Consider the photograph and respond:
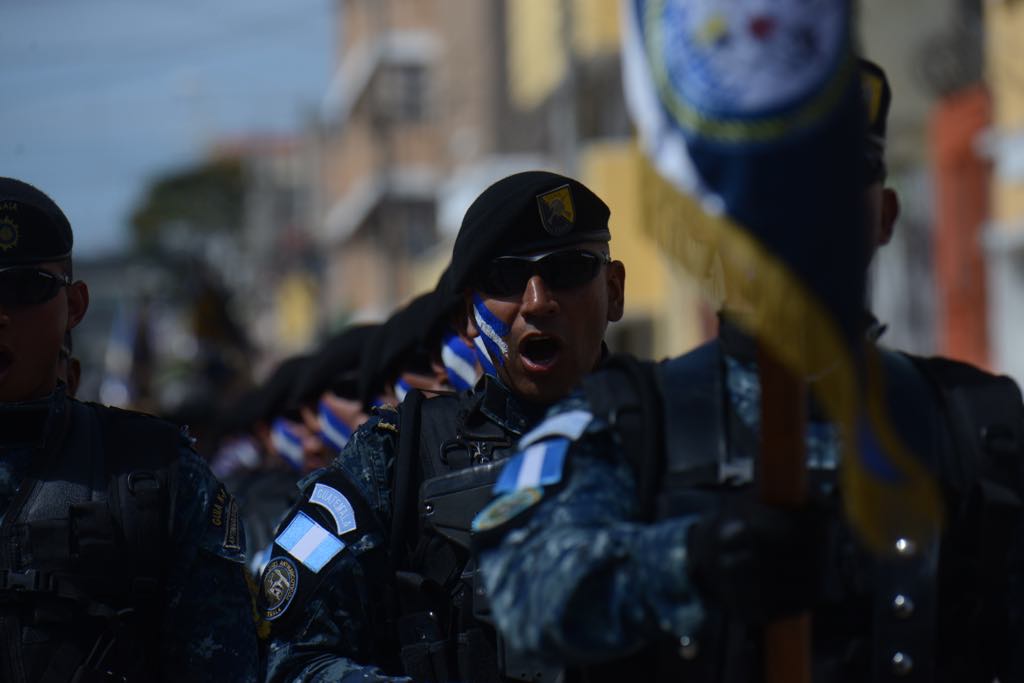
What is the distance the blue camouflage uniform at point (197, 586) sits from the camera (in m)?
4.10

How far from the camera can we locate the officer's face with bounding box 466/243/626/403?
4395mm

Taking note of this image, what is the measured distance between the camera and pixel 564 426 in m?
3.26

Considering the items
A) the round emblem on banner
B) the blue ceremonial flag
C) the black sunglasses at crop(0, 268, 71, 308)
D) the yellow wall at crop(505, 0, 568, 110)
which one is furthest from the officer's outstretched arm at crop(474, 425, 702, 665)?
the yellow wall at crop(505, 0, 568, 110)

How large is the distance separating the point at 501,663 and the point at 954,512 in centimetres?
113

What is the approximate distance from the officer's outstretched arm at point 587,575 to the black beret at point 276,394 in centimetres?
565

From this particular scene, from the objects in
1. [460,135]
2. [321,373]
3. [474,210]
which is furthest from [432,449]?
[460,135]

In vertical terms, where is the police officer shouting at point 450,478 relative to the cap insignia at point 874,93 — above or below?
below

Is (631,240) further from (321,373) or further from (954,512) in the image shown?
(954,512)

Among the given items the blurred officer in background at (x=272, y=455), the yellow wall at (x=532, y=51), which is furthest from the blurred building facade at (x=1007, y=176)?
the yellow wall at (x=532, y=51)

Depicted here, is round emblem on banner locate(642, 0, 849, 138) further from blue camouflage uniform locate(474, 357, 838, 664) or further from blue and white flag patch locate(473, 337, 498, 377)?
blue and white flag patch locate(473, 337, 498, 377)

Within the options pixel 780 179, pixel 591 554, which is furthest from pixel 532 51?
pixel 780 179

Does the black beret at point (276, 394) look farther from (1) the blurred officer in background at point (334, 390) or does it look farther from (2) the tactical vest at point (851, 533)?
(2) the tactical vest at point (851, 533)

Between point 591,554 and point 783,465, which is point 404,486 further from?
point 783,465

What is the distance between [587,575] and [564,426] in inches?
13.6
